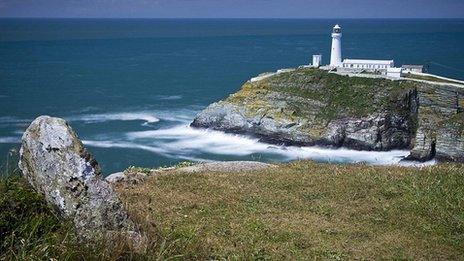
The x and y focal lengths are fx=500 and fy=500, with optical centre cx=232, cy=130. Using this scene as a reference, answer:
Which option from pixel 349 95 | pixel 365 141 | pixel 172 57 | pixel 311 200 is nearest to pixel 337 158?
pixel 365 141

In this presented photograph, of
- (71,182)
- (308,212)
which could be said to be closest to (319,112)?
(308,212)

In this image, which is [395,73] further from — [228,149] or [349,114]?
[228,149]

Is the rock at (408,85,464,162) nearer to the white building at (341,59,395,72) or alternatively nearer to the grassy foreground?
the white building at (341,59,395,72)

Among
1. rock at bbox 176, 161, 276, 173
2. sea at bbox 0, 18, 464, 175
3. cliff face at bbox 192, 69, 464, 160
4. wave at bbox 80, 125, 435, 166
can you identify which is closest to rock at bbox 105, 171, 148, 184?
rock at bbox 176, 161, 276, 173

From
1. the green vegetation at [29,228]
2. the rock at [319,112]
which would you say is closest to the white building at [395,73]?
the rock at [319,112]

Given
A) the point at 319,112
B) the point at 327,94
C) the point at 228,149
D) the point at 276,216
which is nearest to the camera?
the point at 276,216

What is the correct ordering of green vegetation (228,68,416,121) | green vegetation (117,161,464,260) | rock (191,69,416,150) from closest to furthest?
green vegetation (117,161,464,260), rock (191,69,416,150), green vegetation (228,68,416,121)

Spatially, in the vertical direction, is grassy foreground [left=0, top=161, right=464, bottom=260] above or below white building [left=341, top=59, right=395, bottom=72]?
above

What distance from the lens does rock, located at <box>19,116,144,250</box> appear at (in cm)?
765

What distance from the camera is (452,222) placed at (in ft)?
35.6

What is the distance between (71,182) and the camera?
7785mm

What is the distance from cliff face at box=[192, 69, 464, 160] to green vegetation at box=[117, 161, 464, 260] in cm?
3546

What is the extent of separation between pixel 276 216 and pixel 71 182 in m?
5.35

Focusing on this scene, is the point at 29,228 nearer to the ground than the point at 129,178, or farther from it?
farther from it
